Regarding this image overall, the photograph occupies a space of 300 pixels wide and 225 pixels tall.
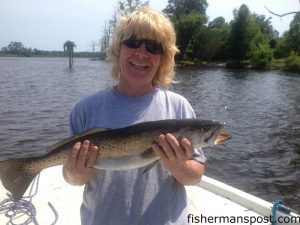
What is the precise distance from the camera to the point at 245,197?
559 cm

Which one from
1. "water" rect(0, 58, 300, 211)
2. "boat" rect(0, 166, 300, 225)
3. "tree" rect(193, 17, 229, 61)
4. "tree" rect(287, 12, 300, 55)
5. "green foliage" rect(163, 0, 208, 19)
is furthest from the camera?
"green foliage" rect(163, 0, 208, 19)

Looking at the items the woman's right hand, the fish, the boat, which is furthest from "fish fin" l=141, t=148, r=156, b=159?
the boat

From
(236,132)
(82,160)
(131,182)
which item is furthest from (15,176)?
(236,132)

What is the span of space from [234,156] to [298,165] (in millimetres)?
2096

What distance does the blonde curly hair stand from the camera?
3150 millimetres

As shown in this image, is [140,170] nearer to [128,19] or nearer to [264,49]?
[128,19]

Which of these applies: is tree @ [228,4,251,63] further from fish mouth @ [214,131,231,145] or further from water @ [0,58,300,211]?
fish mouth @ [214,131,231,145]

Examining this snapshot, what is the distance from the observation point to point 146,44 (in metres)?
3.15

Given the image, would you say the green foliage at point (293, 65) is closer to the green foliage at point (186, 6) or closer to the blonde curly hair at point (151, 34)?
the green foliage at point (186, 6)

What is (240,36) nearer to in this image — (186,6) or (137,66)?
(186,6)

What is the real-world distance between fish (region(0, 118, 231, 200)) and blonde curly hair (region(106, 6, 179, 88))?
24.1 inches

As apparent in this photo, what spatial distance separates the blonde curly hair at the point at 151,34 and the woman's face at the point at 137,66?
104 millimetres

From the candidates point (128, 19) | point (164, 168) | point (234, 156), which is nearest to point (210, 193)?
point (164, 168)

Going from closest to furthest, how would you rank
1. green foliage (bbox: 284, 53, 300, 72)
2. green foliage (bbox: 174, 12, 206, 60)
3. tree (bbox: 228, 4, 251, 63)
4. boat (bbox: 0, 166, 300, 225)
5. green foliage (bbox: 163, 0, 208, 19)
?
boat (bbox: 0, 166, 300, 225) < green foliage (bbox: 284, 53, 300, 72) < tree (bbox: 228, 4, 251, 63) < green foliage (bbox: 174, 12, 206, 60) < green foliage (bbox: 163, 0, 208, 19)
